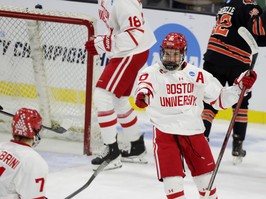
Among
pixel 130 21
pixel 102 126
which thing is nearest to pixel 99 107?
pixel 102 126

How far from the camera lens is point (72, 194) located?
481cm

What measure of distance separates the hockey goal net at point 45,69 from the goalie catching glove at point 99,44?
1.95 ft

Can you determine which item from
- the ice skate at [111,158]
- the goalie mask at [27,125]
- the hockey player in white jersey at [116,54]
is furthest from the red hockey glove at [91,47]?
the goalie mask at [27,125]

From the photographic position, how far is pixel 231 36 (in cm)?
574

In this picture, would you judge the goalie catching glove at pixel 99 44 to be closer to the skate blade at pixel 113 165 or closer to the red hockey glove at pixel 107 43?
the red hockey glove at pixel 107 43

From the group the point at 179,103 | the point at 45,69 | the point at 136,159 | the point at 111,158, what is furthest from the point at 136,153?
the point at 179,103

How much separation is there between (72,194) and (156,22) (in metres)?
2.80

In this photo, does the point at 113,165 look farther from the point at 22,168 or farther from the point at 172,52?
the point at 22,168

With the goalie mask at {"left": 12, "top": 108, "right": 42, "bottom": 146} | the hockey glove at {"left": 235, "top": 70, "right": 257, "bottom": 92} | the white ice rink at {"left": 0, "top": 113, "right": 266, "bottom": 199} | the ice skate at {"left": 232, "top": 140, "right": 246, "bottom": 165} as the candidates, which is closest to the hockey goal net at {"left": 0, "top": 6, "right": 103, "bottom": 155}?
the white ice rink at {"left": 0, "top": 113, "right": 266, "bottom": 199}

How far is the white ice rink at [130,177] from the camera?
201 inches

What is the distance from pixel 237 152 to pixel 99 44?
44.1 inches

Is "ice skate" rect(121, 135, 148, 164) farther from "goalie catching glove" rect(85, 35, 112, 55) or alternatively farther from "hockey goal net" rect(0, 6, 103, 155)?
"goalie catching glove" rect(85, 35, 112, 55)

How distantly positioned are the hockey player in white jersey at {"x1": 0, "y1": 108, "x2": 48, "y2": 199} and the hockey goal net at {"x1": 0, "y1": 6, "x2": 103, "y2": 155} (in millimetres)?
2756

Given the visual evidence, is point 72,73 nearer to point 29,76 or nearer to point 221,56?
point 29,76
